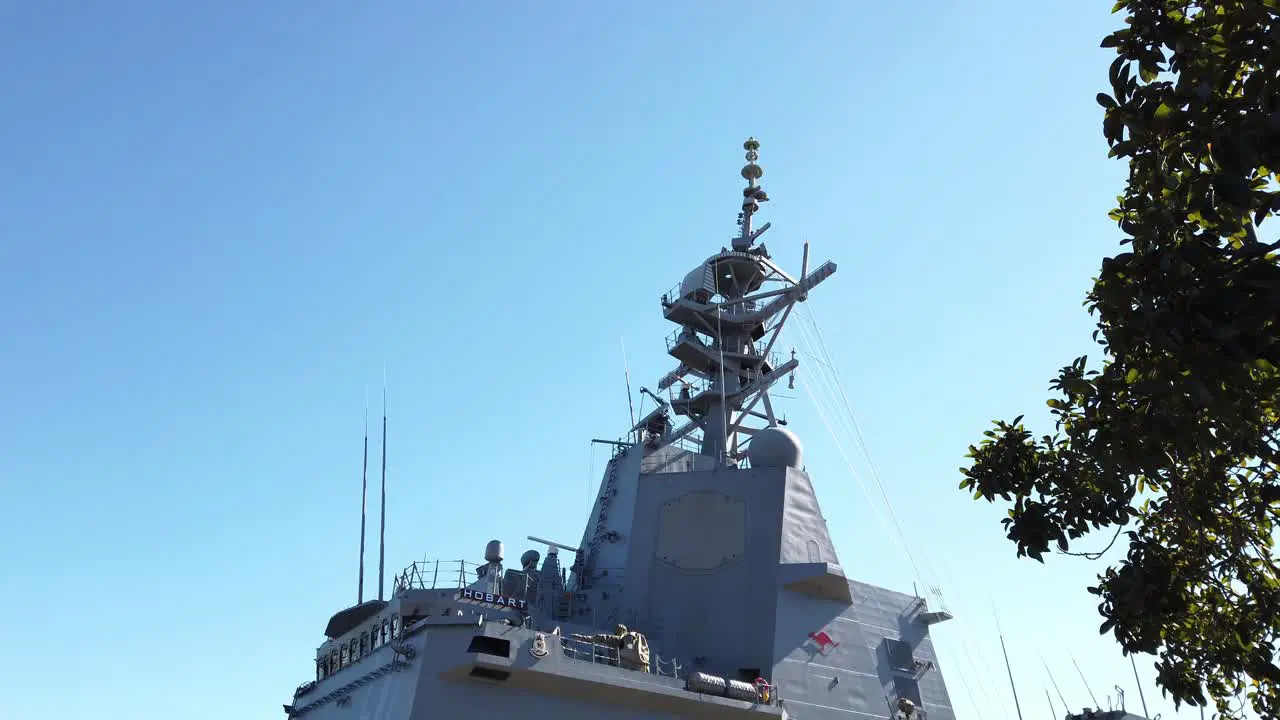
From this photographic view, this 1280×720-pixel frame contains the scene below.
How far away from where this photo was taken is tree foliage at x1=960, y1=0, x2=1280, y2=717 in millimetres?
5207

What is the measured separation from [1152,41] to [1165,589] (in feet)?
15.0

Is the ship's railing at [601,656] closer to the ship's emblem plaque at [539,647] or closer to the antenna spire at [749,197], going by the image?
the ship's emblem plaque at [539,647]

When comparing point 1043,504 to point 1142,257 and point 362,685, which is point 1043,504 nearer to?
point 1142,257

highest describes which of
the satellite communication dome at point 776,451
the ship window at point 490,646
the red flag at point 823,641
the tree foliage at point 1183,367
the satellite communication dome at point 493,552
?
the satellite communication dome at point 776,451

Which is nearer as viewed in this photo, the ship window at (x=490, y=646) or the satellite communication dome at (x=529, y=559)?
the ship window at (x=490, y=646)

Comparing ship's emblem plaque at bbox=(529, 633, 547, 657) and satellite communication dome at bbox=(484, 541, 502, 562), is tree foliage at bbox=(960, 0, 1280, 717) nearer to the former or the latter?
ship's emblem plaque at bbox=(529, 633, 547, 657)

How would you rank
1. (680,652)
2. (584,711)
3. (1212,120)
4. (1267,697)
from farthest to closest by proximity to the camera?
(680,652) → (584,711) → (1267,697) → (1212,120)

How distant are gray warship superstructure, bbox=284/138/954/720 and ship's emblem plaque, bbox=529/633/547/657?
40 mm

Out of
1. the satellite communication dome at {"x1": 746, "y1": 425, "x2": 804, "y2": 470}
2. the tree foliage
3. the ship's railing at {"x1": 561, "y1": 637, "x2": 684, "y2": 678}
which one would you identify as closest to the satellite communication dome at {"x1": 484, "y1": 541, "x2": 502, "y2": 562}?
the ship's railing at {"x1": 561, "y1": 637, "x2": 684, "y2": 678}

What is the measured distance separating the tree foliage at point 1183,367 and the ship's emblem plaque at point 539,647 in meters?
9.99

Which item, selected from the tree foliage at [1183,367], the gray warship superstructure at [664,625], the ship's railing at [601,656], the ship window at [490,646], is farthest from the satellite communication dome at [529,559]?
the tree foliage at [1183,367]

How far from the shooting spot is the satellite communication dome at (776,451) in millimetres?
23781

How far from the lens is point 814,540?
73.7 ft

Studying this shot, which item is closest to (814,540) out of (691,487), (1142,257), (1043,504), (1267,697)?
(691,487)
